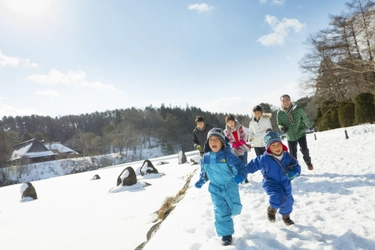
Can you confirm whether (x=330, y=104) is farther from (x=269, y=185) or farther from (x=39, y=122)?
(x=39, y=122)

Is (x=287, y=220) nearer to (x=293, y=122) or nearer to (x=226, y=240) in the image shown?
(x=226, y=240)

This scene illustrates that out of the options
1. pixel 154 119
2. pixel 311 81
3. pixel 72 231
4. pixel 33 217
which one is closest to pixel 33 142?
pixel 154 119

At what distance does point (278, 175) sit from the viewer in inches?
122

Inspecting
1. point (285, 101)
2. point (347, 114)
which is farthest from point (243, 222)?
point (347, 114)

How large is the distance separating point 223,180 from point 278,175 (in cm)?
80

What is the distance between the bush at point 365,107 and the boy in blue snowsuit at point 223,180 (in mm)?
17014

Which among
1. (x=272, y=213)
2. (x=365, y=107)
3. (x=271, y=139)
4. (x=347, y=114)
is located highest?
(x=365, y=107)

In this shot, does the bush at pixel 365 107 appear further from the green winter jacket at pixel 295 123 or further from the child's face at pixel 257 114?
the child's face at pixel 257 114

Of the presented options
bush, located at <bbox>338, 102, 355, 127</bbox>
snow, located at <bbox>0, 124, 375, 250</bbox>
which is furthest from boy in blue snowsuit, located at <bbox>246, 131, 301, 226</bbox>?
bush, located at <bbox>338, 102, 355, 127</bbox>

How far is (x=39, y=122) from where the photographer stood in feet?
279

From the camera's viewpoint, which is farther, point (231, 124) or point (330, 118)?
point (330, 118)

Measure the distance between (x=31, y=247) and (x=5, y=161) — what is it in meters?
38.6

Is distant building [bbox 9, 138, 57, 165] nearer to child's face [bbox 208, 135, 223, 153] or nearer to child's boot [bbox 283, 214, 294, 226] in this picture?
child's face [bbox 208, 135, 223, 153]

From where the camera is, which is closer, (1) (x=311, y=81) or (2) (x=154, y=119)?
(1) (x=311, y=81)
